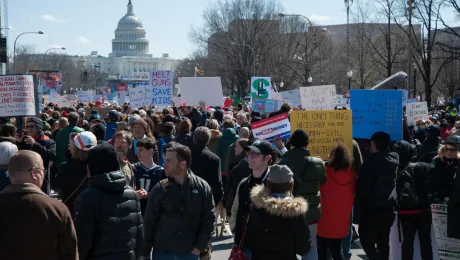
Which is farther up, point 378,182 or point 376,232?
point 378,182

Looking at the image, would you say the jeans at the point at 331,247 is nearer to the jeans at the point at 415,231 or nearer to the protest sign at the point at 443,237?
the jeans at the point at 415,231

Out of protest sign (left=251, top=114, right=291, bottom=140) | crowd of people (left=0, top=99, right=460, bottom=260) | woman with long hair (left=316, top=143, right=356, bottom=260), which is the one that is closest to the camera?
crowd of people (left=0, top=99, right=460, bottom=260)

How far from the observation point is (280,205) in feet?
16.2

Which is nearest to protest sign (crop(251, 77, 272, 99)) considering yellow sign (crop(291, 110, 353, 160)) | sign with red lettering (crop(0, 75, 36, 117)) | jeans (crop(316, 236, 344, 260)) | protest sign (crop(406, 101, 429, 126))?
protest sign (crop(406, 101, 429, 126))

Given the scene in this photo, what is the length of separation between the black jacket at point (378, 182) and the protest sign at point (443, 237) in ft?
2.01

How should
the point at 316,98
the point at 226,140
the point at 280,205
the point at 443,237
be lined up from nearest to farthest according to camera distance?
1. the point at 280,205
2. the point at 443,237
3. the point at 226,140
4. the point at 316,98

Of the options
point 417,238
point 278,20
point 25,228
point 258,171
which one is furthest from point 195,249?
point 278,20

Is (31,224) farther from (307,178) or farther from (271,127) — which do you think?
(271,127)

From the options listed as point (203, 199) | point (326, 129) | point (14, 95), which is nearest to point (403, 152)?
point (326, 129)

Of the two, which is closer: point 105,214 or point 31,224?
point 31,224

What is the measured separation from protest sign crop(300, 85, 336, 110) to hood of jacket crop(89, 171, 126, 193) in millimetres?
7071

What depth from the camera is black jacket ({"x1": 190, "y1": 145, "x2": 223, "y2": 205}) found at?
8.09 metres

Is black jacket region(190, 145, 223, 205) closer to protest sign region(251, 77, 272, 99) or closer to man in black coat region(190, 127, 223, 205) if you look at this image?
man in black coat region(190, 127, 223, 205)

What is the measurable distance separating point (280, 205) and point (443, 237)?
3545 millimetres
